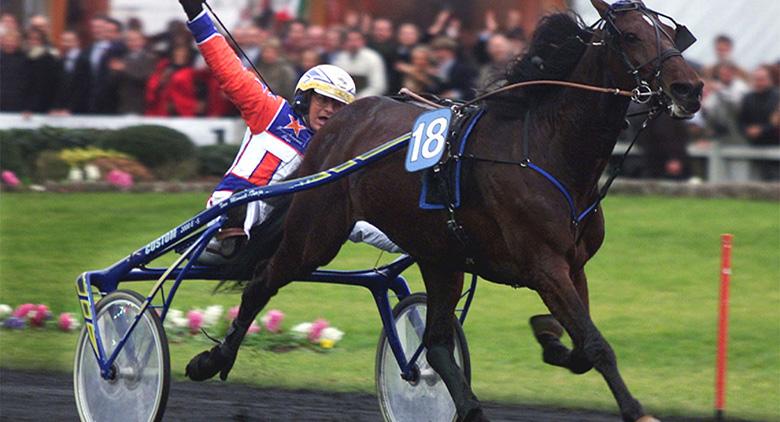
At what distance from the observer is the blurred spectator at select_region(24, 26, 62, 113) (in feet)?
46.2

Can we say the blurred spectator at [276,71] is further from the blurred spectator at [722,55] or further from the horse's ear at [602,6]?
the horse's ear at [602,6]

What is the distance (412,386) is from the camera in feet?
22.5

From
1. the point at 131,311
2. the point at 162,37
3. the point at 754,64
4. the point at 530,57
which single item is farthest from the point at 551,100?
the point at 162,37

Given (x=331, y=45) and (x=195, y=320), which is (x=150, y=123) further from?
(x=195, y=320)

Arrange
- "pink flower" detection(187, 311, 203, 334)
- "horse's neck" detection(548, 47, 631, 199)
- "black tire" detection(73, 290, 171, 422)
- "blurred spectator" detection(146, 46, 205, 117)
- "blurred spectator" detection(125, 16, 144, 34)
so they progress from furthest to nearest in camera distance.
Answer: "blurred spectator" detection(125, 16, 144, 34) < "blurred spectator" detection(146, 46, 205, 117) < "pink flower" detection(187, 311, 203, 334) < "black tire" detection(73, 290, 171, 422) < "horse's neck" detection(548, 47, 631, 199)

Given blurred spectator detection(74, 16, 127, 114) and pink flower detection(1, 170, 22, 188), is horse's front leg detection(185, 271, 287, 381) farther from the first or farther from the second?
blurred spectator detection(74, 16, 127, 114)

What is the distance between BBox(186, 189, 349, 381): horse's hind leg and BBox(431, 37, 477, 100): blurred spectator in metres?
5.88

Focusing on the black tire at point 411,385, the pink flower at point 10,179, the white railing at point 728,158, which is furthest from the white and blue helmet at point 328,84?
the pink flower at point 10,179

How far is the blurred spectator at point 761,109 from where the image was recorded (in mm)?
12523

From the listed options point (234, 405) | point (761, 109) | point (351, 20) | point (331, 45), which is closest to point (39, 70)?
point (331, 45)

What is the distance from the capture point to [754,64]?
12.8 metres

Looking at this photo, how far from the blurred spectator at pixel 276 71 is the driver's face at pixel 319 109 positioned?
5688 mm

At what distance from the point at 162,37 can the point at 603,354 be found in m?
9.27

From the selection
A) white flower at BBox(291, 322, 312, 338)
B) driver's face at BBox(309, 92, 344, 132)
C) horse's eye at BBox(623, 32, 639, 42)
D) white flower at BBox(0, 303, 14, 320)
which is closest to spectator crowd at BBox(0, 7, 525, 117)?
white flower at BBox(0, 303, 14, 320)
